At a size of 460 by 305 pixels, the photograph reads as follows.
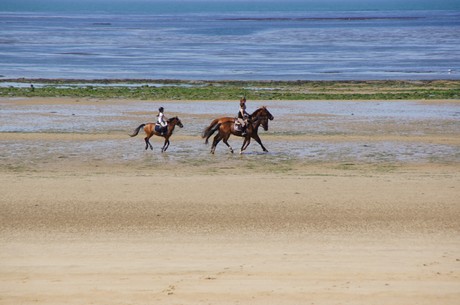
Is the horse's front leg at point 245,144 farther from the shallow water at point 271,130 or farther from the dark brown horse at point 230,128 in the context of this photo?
the shallow water at point 271,130

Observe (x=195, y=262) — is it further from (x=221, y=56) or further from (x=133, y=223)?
(x=221, y=56)

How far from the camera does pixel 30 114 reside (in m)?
31.9

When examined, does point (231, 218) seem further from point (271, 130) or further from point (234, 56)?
point (234, 56)

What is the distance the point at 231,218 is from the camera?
15.0 meters

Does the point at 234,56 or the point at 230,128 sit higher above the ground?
the point at 234,56

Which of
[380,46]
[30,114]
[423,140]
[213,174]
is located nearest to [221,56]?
[380,46]

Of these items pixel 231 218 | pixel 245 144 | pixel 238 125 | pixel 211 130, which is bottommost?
pixel 231 218

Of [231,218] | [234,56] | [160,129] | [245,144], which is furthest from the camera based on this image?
[234,56]

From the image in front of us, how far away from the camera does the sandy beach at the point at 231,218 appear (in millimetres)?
10688

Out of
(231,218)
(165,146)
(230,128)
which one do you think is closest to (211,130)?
(230,128)

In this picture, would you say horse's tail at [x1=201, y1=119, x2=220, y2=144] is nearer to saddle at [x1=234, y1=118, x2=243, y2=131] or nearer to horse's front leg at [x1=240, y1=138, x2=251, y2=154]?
saddle at [x1=234, y1=118, x2=243, y2=131]

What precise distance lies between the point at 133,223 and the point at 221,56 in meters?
55.0

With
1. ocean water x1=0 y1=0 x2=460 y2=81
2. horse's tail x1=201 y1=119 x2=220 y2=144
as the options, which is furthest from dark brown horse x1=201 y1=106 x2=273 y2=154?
ocean water x1=0 y1=0 x2=460 y2=81

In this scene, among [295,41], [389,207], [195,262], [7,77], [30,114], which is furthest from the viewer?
[295,41]
